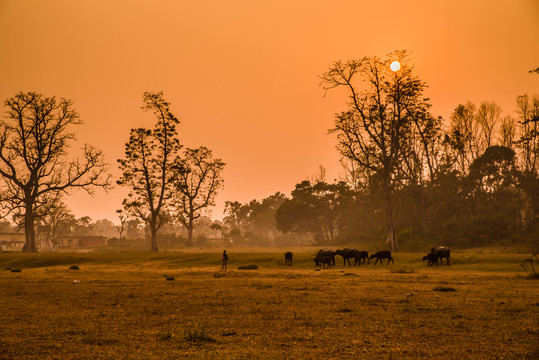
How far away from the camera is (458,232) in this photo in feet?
178

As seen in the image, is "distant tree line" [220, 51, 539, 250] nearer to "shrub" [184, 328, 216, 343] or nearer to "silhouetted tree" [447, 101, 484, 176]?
"silhouetted tree" [447, 101, 484, 176]

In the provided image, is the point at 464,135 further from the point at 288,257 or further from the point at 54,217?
the point at 54,217

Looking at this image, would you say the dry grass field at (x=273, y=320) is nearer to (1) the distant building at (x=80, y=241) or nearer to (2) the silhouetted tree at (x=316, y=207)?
(2) the silhouetted tree at (x=316, y=207)

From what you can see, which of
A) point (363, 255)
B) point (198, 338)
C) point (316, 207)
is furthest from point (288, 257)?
point (316, 207)

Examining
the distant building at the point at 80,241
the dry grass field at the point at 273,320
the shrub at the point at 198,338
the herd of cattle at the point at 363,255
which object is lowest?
the distant building at the point at 80,241

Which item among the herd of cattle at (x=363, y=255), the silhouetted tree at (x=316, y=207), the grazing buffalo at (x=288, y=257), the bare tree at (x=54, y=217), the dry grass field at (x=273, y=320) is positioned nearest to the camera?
the dry grass field at (x=273, y=320)

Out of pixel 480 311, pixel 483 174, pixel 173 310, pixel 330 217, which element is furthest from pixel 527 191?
pixel 173 310

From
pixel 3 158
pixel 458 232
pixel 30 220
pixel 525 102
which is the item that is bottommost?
pixel 458 232

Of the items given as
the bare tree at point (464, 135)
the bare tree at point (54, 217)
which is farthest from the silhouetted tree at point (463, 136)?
the bare tree at point (54, 217)

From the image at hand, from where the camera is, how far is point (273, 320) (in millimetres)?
12328

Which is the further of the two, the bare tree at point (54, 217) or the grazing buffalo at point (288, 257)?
the bare tree at point (54, 217)

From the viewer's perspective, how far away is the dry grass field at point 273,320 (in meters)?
8.90

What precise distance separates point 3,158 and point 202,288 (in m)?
51.8

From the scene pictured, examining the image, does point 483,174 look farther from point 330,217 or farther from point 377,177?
point 330,217
